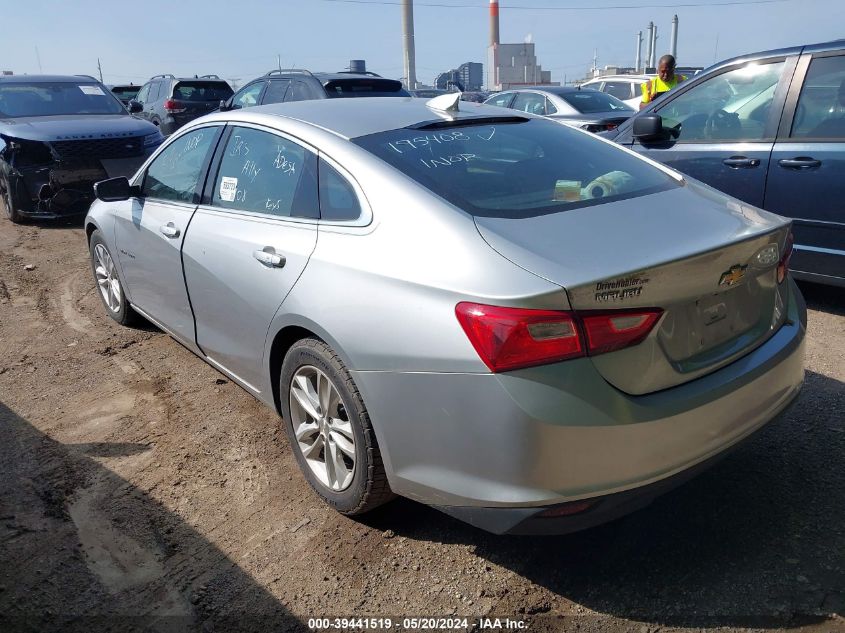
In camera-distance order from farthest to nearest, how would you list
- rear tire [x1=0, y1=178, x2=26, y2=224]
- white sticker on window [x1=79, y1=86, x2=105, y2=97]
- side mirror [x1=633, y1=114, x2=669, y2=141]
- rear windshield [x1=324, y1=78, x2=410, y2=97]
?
white sticker on window [x1=79, y1=86, x2=105, y2=97] < rear windshield [x1=324, y1=78, x2=410, y2=97] < rear tire [x1=0, y1=178, x2=26, y2=224] < side mirror [x1=633, y1=114, x2=669, y2=141]

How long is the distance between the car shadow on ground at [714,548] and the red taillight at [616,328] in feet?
2.16

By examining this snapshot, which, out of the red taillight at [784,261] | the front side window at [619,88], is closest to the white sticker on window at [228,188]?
the red taillight at [784,261]

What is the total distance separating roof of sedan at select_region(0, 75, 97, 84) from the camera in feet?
31.6

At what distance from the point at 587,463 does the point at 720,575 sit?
2.56 feet

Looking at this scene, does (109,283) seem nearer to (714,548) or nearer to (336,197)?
(336,197)

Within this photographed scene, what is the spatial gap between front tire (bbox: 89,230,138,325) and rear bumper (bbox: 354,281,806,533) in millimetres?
3118

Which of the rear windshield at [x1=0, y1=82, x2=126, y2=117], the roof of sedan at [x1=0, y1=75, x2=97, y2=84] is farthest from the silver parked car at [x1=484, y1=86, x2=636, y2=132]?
the roof of sedan at [x1=0, y1=75, x2=97, y2=84]

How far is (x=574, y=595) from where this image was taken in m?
2.42

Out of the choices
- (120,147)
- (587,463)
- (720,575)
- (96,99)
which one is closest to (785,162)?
(720,575)

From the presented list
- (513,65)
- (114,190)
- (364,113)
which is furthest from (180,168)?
(513,65)

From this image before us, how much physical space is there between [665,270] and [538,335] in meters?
0.46

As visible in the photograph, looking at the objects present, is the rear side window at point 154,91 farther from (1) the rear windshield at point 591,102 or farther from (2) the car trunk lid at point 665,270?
(2) the car trunk lid at point 665,270

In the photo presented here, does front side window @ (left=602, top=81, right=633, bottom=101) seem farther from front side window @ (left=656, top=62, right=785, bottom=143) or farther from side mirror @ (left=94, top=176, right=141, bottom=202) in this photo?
side mirror @ (left=94, top=176, right=141, bottom=202)

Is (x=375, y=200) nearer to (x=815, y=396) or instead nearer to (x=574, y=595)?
(x=574, y=595)
